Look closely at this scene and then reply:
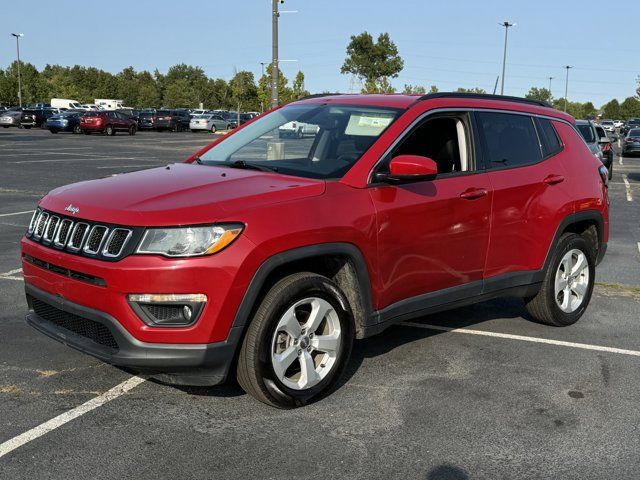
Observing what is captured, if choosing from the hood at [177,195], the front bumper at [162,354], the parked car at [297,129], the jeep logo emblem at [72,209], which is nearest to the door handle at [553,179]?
the parked car at [297,129]

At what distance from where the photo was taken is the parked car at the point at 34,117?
170 ft

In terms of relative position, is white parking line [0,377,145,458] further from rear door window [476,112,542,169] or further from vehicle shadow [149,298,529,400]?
rear door window [476,112,542,169]

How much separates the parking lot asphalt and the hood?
43.5 inches

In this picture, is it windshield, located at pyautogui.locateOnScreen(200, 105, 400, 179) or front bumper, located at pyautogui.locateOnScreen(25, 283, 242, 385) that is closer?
front bumper, located at pyautogui.locateOnScreen(25, 283, 242, 385)

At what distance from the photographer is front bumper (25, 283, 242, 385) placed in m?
3.76

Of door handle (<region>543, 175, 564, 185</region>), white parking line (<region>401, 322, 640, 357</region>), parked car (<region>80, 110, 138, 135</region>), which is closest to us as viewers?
white parking line (<region>401, 322, 640, 357</region>)

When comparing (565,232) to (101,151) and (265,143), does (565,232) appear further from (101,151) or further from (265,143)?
(101,151)

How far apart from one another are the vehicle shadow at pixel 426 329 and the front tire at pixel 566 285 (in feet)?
1.30

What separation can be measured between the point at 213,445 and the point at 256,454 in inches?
9.5

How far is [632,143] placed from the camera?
34000 mm

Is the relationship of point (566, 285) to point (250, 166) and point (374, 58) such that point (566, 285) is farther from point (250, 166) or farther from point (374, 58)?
point (374, 58)

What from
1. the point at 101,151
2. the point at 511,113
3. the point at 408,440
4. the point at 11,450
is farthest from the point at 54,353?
the point at 101,151

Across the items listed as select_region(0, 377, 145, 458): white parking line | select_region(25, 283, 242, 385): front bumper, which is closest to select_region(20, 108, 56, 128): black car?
select_region(0, 377, 145, 458): white parking line

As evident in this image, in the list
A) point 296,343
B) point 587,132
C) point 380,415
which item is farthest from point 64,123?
point 380,415
